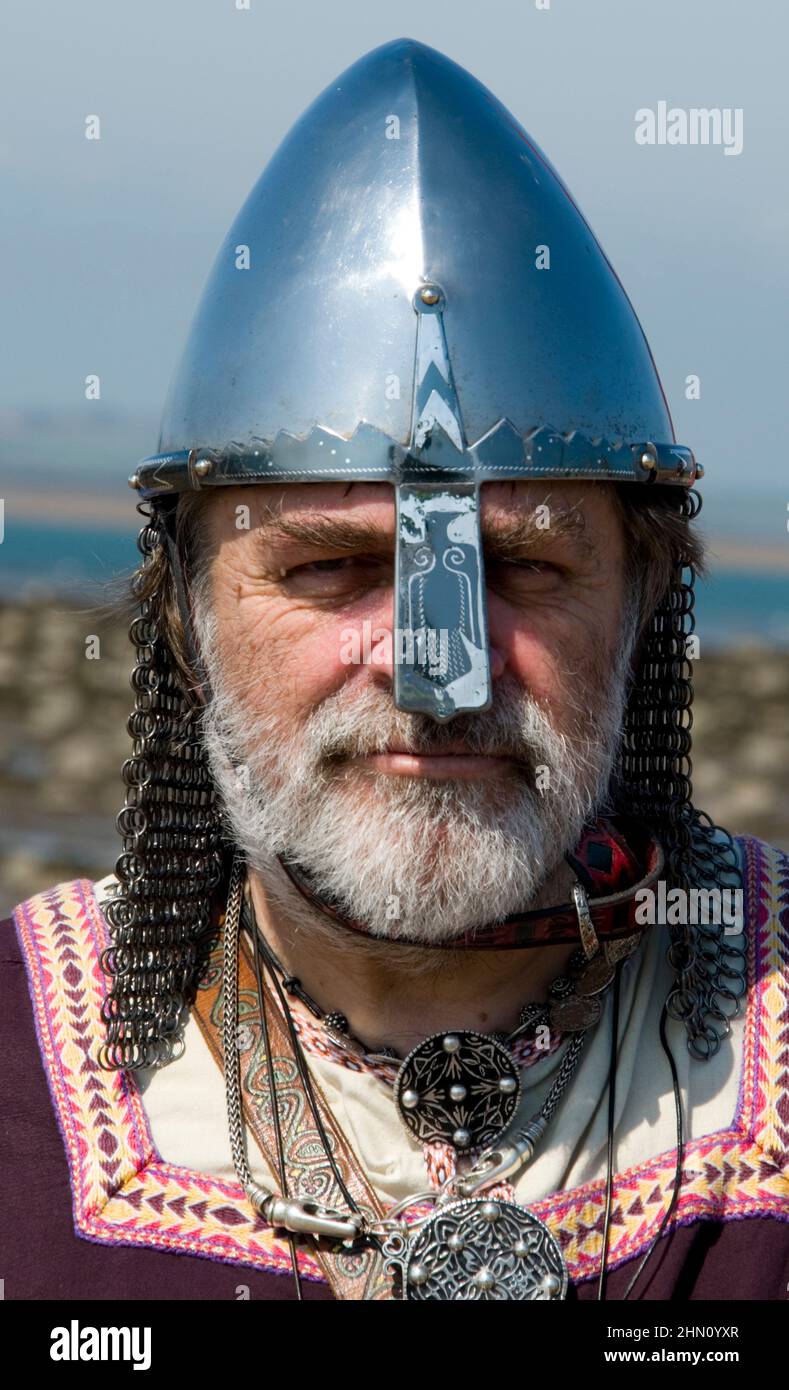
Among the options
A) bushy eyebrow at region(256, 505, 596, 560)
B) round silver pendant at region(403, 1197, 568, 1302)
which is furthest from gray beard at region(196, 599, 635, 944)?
round silver pendant at region(403, 1197, 568, 1302)

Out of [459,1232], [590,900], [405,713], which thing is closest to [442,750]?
[405,713]

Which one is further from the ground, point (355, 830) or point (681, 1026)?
point (355, 830)

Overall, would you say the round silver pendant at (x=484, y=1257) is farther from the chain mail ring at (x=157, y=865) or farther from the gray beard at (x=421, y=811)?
the chain mail ring at (x=157, y=865)

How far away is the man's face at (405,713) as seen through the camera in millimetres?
3121

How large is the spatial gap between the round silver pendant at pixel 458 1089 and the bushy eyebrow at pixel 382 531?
90cm

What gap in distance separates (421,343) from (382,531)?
0.35 metres

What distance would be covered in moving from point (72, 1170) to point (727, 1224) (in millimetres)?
1206

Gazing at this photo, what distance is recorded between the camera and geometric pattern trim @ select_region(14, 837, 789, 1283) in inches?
122

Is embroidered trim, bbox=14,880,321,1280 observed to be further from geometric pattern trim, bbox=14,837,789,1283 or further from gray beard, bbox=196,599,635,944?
gray beard, bbox=196,599,635,944

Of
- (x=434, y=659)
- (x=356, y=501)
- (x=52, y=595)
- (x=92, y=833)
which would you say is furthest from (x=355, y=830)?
(x=52, y=595)
